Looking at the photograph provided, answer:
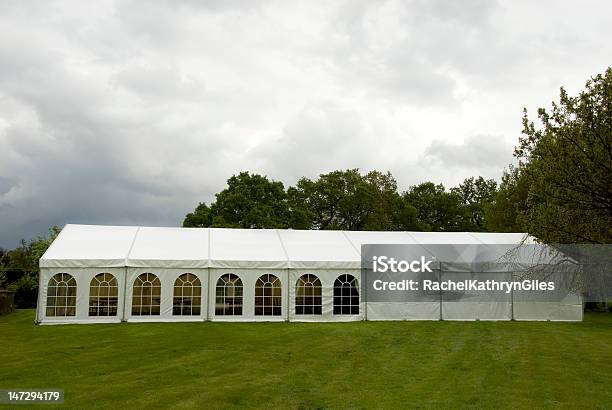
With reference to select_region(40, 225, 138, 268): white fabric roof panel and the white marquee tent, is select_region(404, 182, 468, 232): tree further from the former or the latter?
select_region(40, 225, 138, 268): white fabric roof panel

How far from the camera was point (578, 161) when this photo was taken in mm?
12219

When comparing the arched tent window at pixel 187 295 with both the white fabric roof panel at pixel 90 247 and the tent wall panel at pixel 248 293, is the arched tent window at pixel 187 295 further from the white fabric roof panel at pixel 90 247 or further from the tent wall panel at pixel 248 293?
the white fabric roof panel at pixel 90 247

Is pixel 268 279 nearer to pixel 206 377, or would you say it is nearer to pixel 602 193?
pixel 206 377

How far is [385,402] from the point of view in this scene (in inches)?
314

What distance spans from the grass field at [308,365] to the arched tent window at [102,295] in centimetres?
119

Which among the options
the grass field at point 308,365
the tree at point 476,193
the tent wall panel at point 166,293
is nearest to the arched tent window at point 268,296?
the grass field at point 308,365

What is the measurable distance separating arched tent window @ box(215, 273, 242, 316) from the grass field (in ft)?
3.64

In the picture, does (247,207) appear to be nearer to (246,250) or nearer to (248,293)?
(246,250)

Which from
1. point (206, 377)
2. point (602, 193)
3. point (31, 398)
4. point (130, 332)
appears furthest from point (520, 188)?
point (31, 398)

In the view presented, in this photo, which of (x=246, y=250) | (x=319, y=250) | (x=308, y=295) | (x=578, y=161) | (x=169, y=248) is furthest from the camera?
(x=319, y=250)

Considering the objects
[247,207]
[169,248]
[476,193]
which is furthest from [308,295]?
[476,193]

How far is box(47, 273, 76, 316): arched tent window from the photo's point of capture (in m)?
17.3

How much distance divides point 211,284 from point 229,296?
0.72 m

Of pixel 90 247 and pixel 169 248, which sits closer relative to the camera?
pixel 90 247
